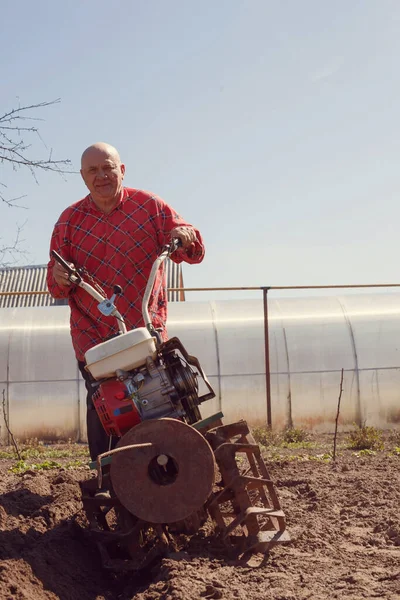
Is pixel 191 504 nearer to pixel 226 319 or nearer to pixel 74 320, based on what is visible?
pixel 74 320

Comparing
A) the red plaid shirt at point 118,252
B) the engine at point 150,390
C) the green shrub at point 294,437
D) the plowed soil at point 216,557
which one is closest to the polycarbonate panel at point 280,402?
the green shrub at point 294,437

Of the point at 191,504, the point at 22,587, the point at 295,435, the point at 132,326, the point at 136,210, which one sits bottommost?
the point at 295,435

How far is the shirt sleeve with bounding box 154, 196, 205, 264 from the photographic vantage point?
4973 mm

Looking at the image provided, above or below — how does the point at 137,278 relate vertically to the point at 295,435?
above

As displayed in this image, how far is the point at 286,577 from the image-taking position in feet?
12.1

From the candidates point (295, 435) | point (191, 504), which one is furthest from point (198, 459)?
point (295, 435)

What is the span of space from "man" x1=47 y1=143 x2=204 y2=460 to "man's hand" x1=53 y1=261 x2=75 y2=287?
165 millimetres

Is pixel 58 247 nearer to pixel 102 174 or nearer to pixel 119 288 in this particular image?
pixel 102 174

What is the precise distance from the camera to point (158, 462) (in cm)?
382

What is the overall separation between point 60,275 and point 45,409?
744 centimetres

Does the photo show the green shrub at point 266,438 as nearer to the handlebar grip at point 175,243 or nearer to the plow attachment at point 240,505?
the handlebar grip at point 175,243

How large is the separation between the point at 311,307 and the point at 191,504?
31.4ft

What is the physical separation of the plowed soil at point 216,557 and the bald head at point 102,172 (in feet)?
6.16

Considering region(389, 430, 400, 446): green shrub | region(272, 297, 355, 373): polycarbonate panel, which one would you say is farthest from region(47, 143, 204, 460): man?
region(272, 297, 355, 373): polycarbonate panel
